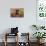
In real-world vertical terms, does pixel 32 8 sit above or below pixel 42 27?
above

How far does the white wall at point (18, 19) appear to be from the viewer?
7.07m

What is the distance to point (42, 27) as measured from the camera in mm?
7070

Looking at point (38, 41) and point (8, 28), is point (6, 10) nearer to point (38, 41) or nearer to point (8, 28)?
point (8, 28)

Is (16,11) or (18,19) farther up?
(16,11)

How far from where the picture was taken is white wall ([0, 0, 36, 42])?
7.07m

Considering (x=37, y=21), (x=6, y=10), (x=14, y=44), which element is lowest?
(x=14, y=44)

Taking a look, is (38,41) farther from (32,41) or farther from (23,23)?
(23,23)

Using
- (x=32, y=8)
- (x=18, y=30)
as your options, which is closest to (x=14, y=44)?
(x=18, y=30)

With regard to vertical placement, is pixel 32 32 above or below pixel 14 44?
above

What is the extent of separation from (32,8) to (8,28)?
1.29 meters

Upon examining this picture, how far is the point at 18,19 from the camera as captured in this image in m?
7.13

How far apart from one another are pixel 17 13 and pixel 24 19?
380 millimetres

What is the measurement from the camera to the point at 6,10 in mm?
7086

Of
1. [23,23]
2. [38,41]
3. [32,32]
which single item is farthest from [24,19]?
[38,41]
